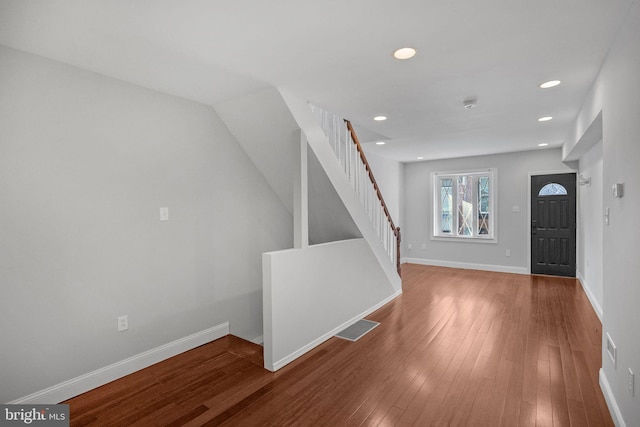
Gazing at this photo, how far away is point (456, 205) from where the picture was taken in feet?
23.5

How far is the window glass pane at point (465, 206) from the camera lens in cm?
700

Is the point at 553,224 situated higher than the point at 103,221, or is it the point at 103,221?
the point at 103,221

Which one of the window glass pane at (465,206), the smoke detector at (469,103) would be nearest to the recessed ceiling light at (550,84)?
the smoke detector at (469,103)

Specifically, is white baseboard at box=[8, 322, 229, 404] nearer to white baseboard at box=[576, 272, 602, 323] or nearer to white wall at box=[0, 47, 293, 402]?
white wall at box=[0, 47, 293, 402]

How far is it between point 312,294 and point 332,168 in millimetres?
1323

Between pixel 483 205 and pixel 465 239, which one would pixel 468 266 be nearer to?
pixel 465 239

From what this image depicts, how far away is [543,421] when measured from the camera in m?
2.06

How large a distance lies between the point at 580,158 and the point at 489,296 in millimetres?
2899

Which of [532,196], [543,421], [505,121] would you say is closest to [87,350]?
[543,421]

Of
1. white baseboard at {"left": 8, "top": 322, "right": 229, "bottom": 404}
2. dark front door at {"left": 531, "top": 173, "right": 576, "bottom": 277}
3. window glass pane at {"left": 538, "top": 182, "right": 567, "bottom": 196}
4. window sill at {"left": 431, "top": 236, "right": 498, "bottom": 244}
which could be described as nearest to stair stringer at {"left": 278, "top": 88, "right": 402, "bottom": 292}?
white baseboard at {"left": 8, "top": 322, "right": 229, "bottom": 404}

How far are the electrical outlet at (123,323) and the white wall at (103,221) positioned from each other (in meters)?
0.03

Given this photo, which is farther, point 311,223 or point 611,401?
point 311,223

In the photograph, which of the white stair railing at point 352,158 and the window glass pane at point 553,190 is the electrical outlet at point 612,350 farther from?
the window glass pane at point 553,190

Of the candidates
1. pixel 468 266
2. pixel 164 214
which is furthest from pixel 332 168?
pixel 468 266
